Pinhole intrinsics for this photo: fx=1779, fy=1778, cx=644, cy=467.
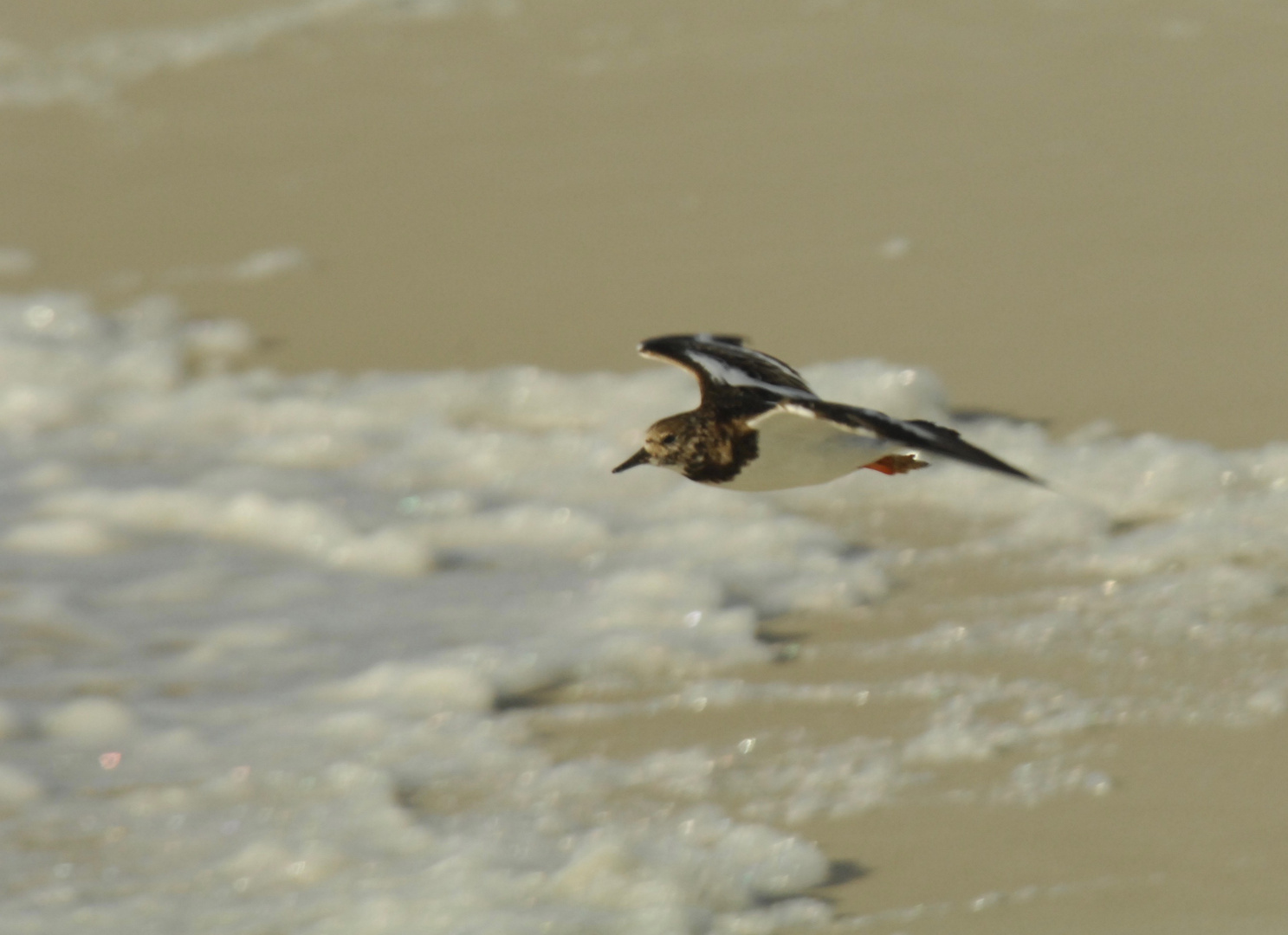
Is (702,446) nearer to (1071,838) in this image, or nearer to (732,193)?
(1071,838)

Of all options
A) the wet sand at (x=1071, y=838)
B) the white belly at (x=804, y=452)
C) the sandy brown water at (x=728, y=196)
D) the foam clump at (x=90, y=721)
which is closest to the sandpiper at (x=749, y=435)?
the white belly at (x=804, y=452)

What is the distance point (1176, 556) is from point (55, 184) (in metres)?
9.00

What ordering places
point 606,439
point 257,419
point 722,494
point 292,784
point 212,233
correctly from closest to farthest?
point 292,784
point 722,494
point 606,439
point 257,419
point 212,233

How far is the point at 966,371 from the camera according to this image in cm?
967

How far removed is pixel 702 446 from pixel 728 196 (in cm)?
663

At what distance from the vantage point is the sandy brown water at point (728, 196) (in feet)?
31.9

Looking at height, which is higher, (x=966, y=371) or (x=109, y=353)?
(x=109, y=353)

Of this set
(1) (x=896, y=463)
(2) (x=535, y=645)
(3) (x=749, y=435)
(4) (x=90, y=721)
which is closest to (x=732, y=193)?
(2) (x=535, y=645)

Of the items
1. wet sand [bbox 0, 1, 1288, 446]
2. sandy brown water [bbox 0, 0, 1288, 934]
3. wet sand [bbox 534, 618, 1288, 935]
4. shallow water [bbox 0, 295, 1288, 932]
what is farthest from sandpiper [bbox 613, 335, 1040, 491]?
wet sand [bbox 0, 1, 1288, 446]

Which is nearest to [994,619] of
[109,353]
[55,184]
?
[109,353]

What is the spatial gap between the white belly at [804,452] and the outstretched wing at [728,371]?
94 mm

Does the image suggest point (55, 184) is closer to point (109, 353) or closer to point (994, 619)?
point (109, 353)

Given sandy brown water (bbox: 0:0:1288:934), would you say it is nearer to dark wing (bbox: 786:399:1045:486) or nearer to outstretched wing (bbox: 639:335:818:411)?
outstretched wing (bbox: 639:335:818:411)

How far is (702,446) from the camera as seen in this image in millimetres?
5309
